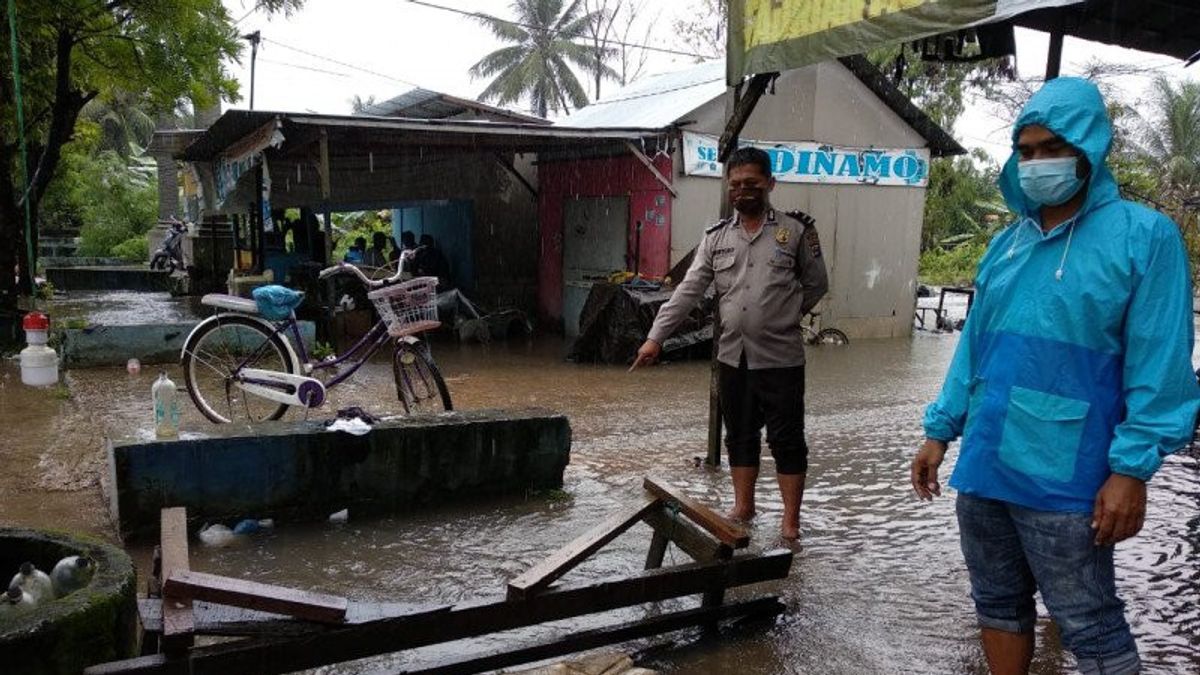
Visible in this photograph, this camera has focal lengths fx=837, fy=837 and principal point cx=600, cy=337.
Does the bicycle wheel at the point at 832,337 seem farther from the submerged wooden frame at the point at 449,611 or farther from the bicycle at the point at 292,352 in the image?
the submerged wooden frame at the point at 449,611

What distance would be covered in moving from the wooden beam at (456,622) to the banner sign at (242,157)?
7505 millimetres

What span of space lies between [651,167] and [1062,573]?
32.1ft

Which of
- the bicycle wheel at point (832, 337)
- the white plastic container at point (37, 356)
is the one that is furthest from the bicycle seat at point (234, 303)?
the bicycle wheel at point (832, 337)

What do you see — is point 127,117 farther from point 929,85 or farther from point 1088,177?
point 1088,177

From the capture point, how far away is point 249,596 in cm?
244

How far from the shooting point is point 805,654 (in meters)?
3.25

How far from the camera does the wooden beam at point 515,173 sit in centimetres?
1349

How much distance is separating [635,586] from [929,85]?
72.9ft

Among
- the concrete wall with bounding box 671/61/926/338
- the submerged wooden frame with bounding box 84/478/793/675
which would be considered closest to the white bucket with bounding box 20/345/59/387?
the submerged wooden frame with bounding box 84/478/793/675

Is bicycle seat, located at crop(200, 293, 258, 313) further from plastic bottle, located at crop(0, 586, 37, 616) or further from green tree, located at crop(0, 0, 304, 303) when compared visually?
green tree, located at crop(0, 0, 304, 303)

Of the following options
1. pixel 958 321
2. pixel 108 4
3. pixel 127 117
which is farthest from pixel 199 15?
pixel 127 117

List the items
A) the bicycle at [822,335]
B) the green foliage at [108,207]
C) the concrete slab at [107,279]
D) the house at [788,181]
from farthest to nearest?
the green foliage at [108,207], the concrete slab at [107,279], the bicycle at [822,335], the house at [788,181]

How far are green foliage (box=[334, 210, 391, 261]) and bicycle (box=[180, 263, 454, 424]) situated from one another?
44.5 feet

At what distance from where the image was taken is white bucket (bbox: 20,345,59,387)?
7617 millimetres
